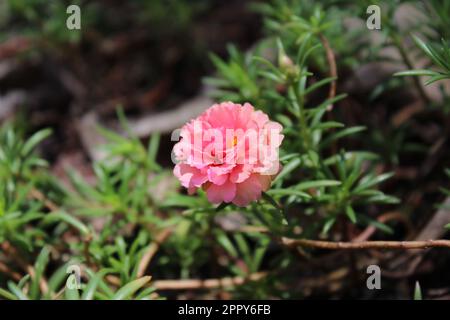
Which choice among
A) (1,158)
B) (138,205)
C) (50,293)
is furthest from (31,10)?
(50,293)

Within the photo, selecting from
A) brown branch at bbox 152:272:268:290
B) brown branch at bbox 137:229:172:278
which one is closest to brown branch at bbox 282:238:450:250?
brown branch at bbox 152:272:268:290

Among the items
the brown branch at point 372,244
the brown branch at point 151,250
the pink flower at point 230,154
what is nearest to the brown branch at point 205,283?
the brown branch at point 151,250

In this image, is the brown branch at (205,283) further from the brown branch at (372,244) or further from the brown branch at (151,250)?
the brown branch at (372,244)

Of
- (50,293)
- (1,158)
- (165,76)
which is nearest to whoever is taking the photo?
(50,293)

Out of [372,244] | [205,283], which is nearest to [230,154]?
[372,244]

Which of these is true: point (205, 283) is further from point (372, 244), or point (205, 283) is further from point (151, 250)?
point (372, 244)

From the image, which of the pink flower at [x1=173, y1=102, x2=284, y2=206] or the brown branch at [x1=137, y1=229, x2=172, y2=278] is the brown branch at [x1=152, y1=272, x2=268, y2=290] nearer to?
the brown branch at [x1=137, y1=229, x2=172, y2=278]

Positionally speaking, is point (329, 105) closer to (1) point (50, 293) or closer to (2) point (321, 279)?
(2) point (321, 279)
